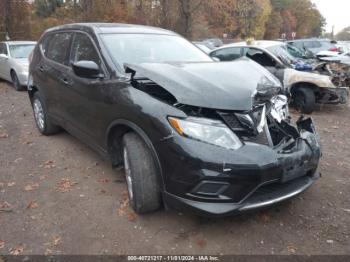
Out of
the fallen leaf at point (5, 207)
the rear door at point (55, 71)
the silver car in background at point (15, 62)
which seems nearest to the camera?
the fallen leaf at point (5, 207)

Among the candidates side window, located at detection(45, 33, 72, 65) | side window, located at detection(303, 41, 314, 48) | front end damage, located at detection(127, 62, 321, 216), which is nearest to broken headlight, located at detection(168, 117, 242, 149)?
front end damage, located at detection(127, 62, 321, 216)

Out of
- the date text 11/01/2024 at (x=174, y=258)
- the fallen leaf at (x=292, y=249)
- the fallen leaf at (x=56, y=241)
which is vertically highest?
the fallen leaf at (x=292, y=249)

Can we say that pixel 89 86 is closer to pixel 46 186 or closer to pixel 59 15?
pixel 46 186

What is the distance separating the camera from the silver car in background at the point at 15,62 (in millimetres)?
10398

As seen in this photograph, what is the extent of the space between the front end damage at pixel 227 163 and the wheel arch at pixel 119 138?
8cm

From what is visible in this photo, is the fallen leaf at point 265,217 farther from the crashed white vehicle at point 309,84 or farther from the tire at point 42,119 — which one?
the crashed white vehicle at point 309,84

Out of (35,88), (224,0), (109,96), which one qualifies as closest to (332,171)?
(109,96)

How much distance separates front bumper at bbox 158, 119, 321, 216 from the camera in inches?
106

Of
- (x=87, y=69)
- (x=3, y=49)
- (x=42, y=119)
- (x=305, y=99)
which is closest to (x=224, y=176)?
(x=87, y=69)

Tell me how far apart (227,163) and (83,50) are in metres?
2.48

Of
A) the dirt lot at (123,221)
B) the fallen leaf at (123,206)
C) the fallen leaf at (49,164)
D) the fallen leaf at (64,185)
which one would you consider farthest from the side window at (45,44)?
the fallen leaf at (123,206)

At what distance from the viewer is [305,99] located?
7.57m

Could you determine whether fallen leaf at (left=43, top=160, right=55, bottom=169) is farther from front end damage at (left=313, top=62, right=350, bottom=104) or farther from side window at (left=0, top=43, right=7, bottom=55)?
side window at (left=0, top=43, right=7, bottom=55)

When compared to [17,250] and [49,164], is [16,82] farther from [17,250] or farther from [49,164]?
[17,250]
